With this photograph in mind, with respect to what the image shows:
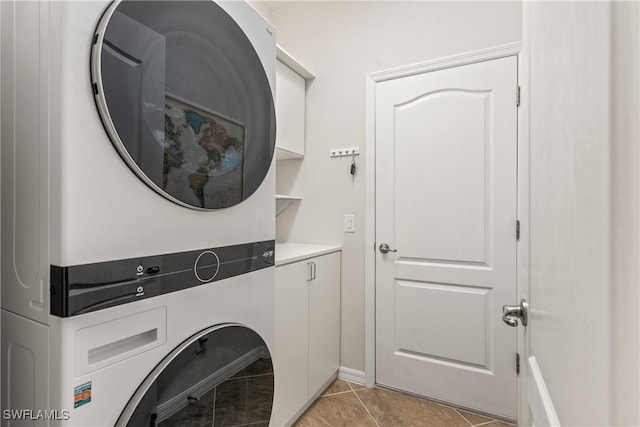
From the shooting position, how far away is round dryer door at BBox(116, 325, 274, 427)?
772mm

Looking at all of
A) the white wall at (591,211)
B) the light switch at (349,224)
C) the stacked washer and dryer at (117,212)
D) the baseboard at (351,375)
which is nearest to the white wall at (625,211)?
the white wall at (591,211)

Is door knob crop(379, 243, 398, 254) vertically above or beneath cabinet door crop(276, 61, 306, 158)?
beneath

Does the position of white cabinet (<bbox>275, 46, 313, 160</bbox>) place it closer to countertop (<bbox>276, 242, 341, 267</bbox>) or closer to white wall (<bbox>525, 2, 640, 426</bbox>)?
countertop (<bbox>276, 242, 341, 267</bbox>)

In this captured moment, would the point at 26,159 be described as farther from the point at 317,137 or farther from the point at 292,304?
the point at 317,137

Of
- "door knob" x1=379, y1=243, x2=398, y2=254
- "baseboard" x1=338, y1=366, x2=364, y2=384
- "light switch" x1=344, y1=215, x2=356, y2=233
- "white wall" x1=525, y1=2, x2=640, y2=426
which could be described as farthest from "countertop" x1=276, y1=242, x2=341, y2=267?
"white wall" x1=525, y1=2, x2=640, y2=426

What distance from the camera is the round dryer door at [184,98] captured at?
0.69 m

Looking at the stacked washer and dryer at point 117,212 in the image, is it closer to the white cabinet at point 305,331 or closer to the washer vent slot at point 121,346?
the washer vent slot at point 121,346

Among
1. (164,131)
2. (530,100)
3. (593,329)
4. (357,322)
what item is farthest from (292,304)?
(593,329)

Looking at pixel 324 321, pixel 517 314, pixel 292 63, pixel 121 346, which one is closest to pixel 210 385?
pixel 121 346

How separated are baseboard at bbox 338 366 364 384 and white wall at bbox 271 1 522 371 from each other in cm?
3

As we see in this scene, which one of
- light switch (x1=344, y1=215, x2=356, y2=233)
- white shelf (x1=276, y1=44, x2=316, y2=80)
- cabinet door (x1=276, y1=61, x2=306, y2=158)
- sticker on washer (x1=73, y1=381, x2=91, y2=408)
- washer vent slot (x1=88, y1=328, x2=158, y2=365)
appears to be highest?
white shelf (x1=276, y1=44, x2=316, y2=80)

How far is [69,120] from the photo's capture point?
2.07 feet

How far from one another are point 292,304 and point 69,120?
127 cm

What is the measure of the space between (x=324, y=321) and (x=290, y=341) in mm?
426
